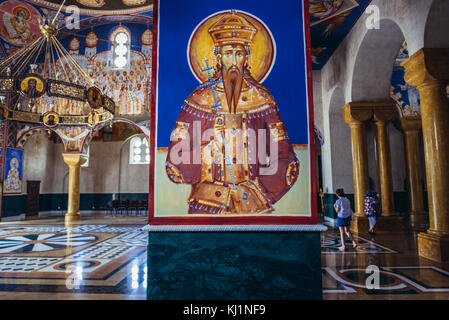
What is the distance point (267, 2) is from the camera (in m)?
2.74

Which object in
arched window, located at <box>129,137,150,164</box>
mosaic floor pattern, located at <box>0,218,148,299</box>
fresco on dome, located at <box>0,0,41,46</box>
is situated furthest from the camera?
arched window, located at <box>129,137,150,164</box>

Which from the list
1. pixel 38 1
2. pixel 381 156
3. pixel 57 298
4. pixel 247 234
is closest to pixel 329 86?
pixel 381 156

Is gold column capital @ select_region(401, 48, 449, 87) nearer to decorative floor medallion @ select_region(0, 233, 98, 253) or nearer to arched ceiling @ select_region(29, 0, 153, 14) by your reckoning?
decorative floor medallion @ select_region(0, 233, 98, 253)

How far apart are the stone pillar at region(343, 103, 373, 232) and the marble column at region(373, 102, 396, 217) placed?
353 millimetres

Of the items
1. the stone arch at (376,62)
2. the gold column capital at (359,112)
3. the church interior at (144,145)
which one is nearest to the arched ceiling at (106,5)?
the church interior at (144,145)

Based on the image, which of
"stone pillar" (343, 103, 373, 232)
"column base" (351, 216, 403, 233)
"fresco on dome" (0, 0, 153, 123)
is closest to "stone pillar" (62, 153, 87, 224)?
"fresco on dome" (0, 0, 153, 123)

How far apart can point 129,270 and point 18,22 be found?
12937mm

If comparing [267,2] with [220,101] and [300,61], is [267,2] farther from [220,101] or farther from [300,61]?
[220,101]

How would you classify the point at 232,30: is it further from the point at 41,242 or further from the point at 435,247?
the point at 41,242

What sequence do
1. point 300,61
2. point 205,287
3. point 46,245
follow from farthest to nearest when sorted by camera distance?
point 46,245 → point 300,61 → point 205,287

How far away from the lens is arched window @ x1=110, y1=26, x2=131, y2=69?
43.1 feet

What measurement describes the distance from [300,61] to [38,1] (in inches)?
514

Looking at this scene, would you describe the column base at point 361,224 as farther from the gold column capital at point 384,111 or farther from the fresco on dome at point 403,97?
the fresco on dome at point 403,97

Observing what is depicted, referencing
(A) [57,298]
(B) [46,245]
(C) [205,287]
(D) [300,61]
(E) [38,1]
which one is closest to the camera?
(C) [205,287]
